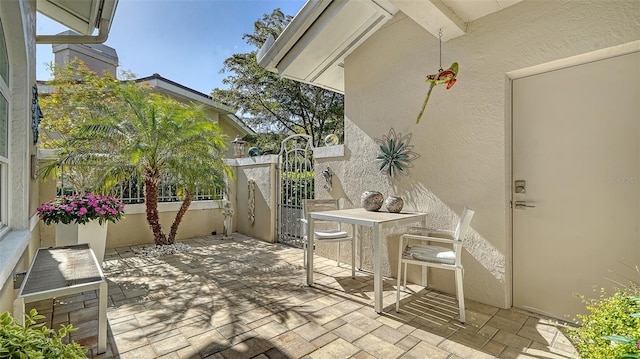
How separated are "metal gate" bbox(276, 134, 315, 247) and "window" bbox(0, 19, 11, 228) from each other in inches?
160

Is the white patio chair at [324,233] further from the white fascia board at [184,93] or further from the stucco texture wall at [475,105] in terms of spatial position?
the white fascia board at [184,93]

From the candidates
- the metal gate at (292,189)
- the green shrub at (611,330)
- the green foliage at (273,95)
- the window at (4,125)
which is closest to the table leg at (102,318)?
the window at (4,125)

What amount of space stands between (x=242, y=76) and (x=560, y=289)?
1179cm

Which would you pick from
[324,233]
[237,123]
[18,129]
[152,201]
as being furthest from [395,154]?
[237,123]

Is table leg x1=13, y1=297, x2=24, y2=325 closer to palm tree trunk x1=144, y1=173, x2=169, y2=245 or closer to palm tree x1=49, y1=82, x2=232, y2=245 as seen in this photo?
palm tree x1=49, y1=82, x2=232, y2=245

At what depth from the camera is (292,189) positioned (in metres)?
6.55

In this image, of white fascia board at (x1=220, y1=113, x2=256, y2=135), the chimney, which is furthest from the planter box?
white fascia board at (x1=220, y1=113, x2=256, y2=135)

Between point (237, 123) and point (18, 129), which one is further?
point (237, 123)

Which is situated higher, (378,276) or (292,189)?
(292,189)

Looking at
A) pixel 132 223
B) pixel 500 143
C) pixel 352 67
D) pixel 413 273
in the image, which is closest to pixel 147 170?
pixel 132 223

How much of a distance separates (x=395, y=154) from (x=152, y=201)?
4783mm

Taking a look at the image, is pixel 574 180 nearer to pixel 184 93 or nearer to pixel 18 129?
pixel 18 129

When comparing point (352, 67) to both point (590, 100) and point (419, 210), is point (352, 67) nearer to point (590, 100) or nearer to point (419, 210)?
point (419, 210)

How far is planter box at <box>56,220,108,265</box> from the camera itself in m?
4.40
